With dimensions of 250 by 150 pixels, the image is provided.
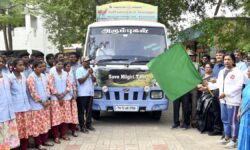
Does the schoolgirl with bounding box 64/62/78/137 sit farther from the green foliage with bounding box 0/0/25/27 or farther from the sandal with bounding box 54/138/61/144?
the green foliage with bounding box 0/0/25/27

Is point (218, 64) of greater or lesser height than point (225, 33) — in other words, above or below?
below

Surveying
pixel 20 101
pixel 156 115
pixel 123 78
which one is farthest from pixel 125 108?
pixel 20 101

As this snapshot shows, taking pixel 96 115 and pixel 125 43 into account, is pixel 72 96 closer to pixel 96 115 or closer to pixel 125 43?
pixel 125 43

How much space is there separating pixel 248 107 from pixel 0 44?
27936 millimetres

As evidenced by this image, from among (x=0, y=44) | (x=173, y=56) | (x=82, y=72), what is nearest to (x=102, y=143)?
(x=82, y=72)

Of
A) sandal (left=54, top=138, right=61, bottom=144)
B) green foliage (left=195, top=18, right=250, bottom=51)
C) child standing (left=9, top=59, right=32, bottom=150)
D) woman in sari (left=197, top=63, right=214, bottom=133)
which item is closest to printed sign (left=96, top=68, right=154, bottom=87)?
woman in sari (left=197, top=63, right=214, bottom=133)

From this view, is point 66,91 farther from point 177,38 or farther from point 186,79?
point 177,38

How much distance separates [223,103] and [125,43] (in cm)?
337

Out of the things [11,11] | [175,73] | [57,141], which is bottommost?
[57,141]

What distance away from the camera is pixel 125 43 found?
9883mm

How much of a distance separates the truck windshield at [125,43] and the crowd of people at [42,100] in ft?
2.52

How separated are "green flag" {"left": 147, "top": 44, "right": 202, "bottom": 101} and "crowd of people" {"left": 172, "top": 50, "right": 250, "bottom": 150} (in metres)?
0.44

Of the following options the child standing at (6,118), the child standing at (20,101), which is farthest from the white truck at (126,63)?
the child standing at (6,118)

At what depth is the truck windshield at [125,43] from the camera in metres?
9.73
